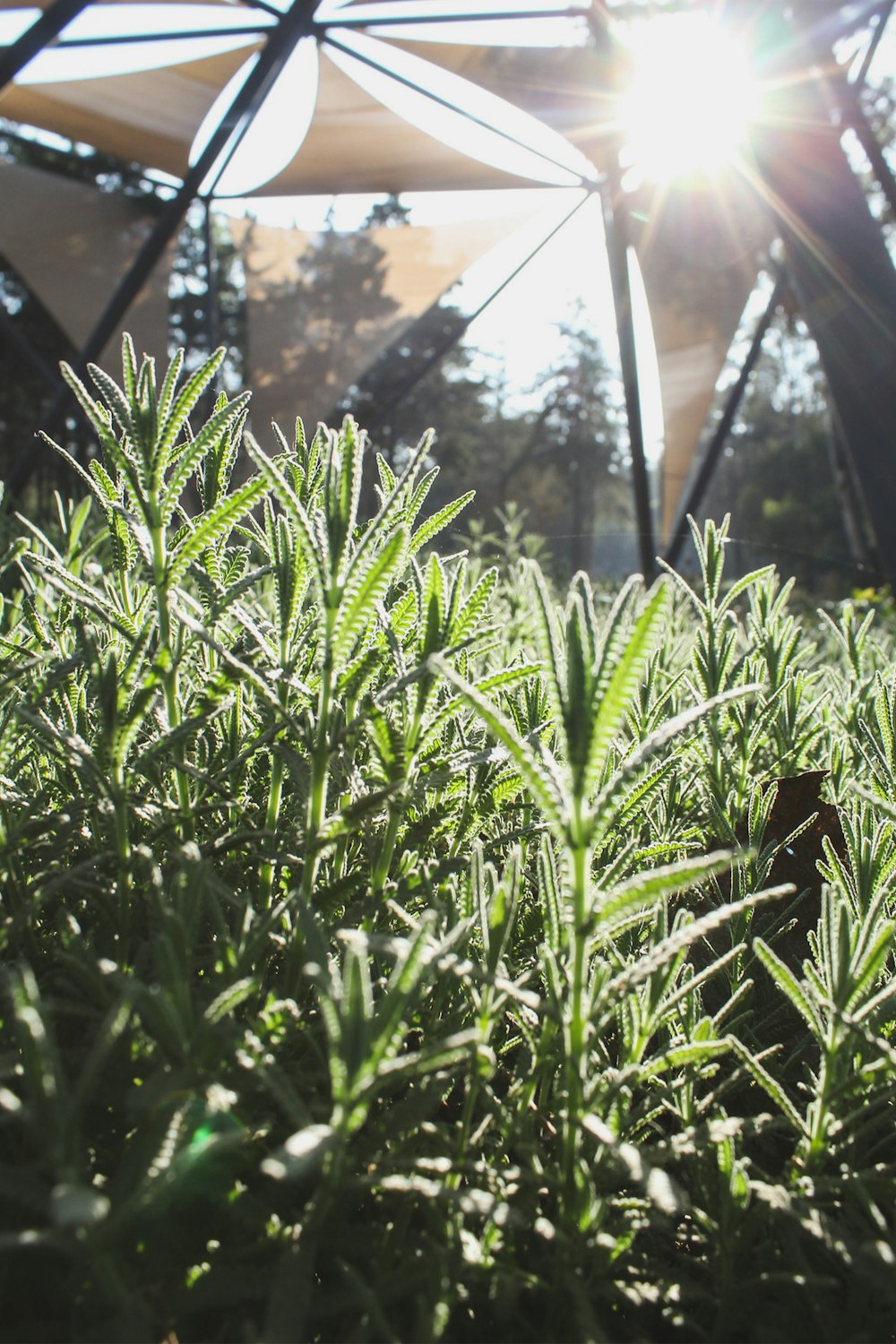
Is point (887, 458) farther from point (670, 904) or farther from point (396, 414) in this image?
point (396, 414)

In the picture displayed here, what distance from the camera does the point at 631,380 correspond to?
5.14m

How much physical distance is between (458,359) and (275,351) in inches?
555

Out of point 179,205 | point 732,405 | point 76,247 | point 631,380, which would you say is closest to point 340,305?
point 76,247

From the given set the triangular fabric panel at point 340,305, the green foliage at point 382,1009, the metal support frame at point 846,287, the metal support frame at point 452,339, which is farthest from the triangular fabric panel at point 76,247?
the green foliage at point 382,1009

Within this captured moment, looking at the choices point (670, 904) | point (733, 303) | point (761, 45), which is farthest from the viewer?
point (733, 303)

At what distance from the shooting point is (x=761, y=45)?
18.6 ft

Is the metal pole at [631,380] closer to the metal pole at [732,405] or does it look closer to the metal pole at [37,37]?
the metal pole at [732,405]

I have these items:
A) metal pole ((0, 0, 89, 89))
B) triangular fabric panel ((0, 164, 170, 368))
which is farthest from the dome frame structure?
triangular fabric panel ((0, 164, 170, 368))

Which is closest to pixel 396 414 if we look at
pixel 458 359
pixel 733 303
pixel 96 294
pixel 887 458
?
pixel 458 359

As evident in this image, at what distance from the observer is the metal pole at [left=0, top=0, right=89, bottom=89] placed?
3207 millimetres

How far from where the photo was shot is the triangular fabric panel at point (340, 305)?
959 cm

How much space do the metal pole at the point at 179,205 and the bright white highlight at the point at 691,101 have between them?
8.65 feet

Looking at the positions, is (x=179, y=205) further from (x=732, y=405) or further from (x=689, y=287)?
(x=689, y=287)

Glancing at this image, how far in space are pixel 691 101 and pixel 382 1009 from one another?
300 inches
